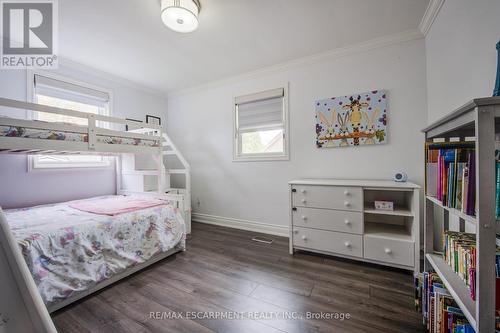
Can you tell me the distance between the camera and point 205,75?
10.0ft

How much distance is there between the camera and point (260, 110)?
2.98m

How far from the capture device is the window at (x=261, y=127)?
2.81 m

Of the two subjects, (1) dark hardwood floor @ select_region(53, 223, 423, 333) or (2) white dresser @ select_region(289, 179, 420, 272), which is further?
(2) white dresser @ select_region(289, 179, 420, 272)

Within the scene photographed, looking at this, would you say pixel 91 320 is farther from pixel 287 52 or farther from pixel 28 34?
pixel 287 52

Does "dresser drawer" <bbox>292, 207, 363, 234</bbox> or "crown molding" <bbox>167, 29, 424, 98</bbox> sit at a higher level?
"crown molding" <bbox>167, 29, 424, 98</bbox>

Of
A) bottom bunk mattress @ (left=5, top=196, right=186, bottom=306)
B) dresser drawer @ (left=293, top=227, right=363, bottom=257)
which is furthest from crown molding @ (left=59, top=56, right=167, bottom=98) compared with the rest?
dresser drawer @ (left=293, top=227, right=363, bottom=257)

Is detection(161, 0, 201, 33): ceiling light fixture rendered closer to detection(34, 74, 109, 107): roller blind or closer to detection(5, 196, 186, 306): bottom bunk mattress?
detection(5, 196, 186, 306): bottom bunk mattress

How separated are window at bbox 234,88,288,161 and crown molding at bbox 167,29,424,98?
0.97ft

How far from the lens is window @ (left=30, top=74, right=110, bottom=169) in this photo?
94.5 inches

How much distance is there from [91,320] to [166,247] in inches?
32.4

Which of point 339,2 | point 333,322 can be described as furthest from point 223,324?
point 339,2

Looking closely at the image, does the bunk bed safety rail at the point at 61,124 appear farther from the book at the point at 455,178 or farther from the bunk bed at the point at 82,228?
the book at the point at 455,178

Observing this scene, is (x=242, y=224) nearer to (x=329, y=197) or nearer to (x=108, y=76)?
(x=329, y=197)

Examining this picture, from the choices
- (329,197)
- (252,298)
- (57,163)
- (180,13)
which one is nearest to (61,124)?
A: (57,163)
